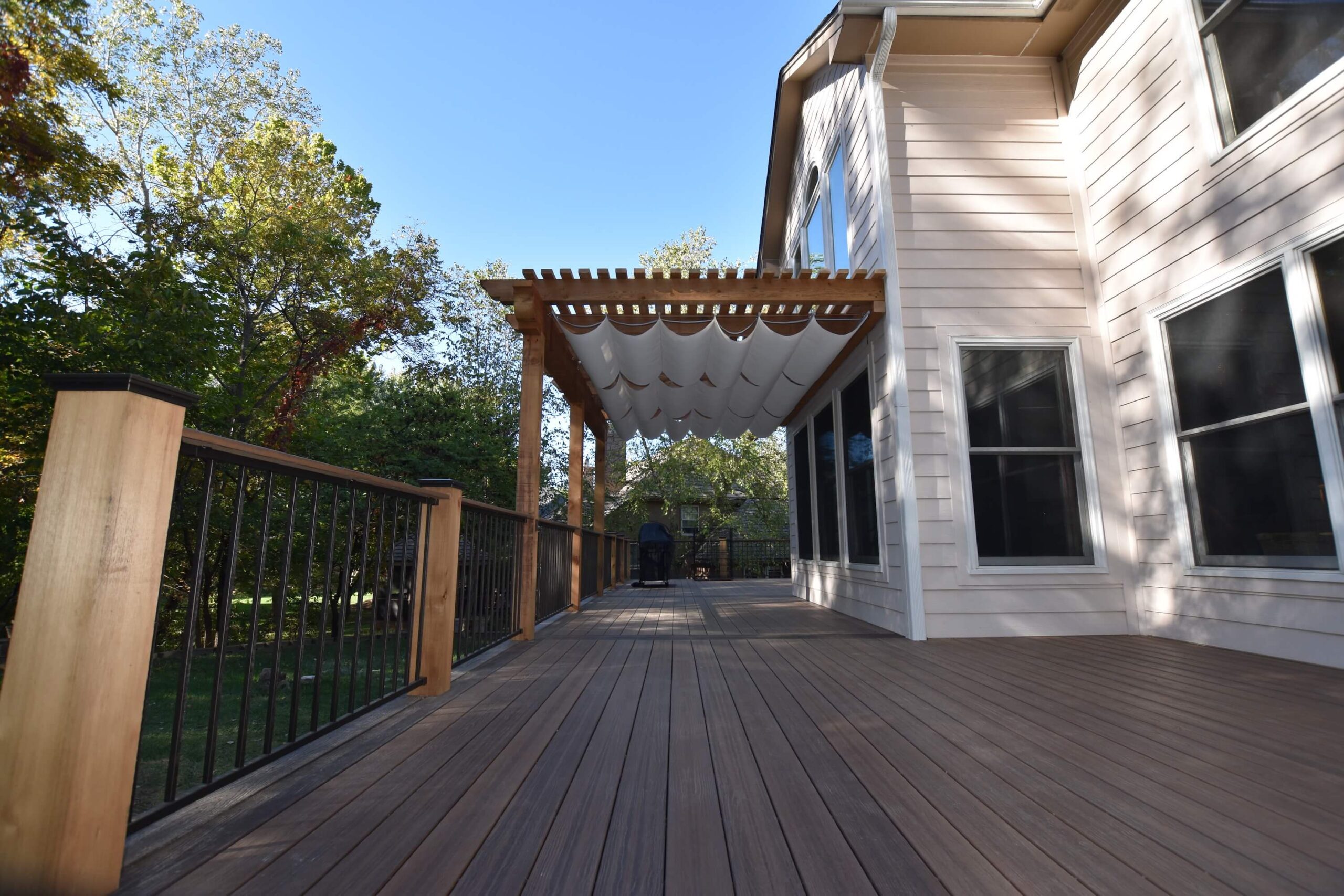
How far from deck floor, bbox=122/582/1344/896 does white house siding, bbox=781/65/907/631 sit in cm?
144

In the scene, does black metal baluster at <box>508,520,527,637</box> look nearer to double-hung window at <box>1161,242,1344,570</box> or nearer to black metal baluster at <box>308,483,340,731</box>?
black metal baluster at <box>308,483,340,731</box>

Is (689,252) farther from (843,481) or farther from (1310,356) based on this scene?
(1310,356)

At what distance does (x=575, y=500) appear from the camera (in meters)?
5.68

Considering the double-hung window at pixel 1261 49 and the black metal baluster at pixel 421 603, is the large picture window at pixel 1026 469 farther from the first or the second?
the black metal baluster at pixel 421 603

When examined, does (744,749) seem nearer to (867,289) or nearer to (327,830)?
(327,830)

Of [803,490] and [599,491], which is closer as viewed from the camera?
[803,490]

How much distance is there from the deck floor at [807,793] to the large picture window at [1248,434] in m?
0.61

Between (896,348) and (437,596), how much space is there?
3209 mm

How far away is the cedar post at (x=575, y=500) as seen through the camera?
5684 mm

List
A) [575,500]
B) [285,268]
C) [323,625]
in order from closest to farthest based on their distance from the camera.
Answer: [323,625] → [575,500] → [285,268]

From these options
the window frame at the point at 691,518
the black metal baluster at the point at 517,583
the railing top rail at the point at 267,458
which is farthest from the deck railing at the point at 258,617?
the window frame at the point at 691,518

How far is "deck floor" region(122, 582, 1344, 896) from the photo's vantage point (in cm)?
114

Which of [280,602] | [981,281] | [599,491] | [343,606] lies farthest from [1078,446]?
[599,491]

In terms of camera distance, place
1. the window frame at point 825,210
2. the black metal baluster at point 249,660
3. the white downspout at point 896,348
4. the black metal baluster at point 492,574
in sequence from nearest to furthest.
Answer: the black metal baluster at point 249,660, the black metal baluster at point 492,574, the white downspout at point 896,348, the window frame at point 825,210
